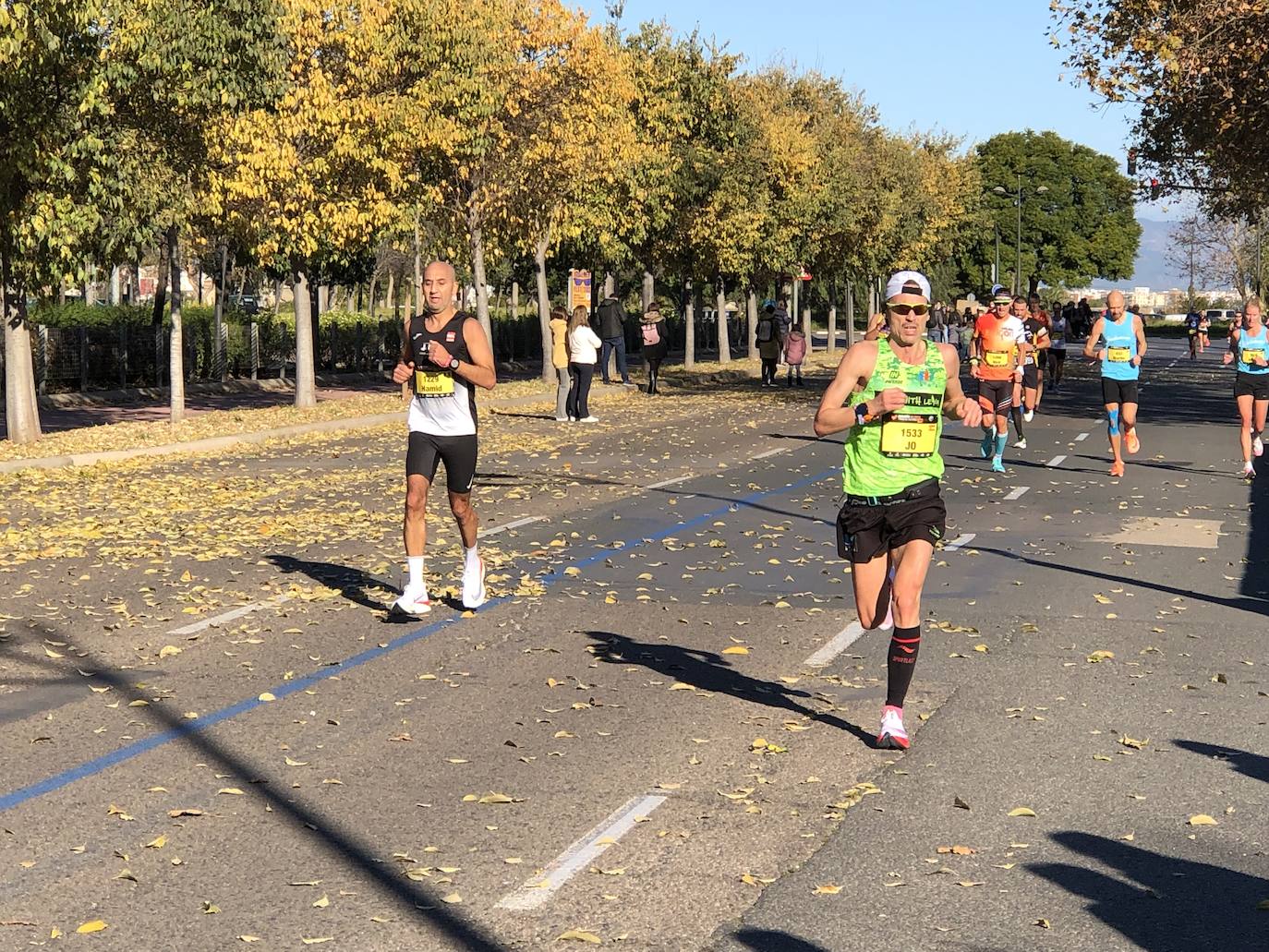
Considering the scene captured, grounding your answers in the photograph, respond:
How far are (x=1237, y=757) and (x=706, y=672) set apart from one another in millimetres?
2745

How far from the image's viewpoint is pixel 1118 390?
1973 centimetres

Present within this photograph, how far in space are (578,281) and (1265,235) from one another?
7844cm

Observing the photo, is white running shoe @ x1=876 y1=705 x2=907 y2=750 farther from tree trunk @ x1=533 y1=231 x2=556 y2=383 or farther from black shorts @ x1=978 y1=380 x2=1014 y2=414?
tree trunk @ x1=533 y1=231 x2=556 y2=383

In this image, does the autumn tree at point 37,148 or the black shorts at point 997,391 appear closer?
the autumn tree at point 37,148

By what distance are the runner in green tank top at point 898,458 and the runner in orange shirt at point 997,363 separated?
13.1 m

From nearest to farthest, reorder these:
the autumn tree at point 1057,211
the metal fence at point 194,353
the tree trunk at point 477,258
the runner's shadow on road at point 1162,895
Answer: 1. the runner's shadow on road at point 1162,895
2. the metal fence at point 194,353
3. the tree trunk at point 477,258
4. the autumn tree at point 1057,211

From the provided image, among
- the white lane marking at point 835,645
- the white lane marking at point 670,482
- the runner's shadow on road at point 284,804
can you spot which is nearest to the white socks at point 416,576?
the runner's shadow on road at point 284,804

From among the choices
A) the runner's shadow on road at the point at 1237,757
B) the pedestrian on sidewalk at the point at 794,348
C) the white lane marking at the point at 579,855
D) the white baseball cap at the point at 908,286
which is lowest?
the runner's shadow on road at the point at 1237,757

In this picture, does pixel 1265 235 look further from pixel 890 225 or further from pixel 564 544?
pixel 564 544

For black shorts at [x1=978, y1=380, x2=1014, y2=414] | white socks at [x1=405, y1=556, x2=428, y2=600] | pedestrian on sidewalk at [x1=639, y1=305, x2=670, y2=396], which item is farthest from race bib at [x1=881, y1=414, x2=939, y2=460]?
pedestrian on sidewalk at [x1=639, y1=305, x2=670, y2=396]

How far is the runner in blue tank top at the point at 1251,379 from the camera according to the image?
19.5 metres

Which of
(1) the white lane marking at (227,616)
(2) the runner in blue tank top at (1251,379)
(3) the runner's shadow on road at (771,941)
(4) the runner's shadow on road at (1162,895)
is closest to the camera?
(3) the runner's shadow on road at (771,941)

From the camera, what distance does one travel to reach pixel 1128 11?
29672 millimetres

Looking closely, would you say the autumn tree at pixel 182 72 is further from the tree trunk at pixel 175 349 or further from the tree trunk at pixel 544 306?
the tree trunk at pixel 544 306
